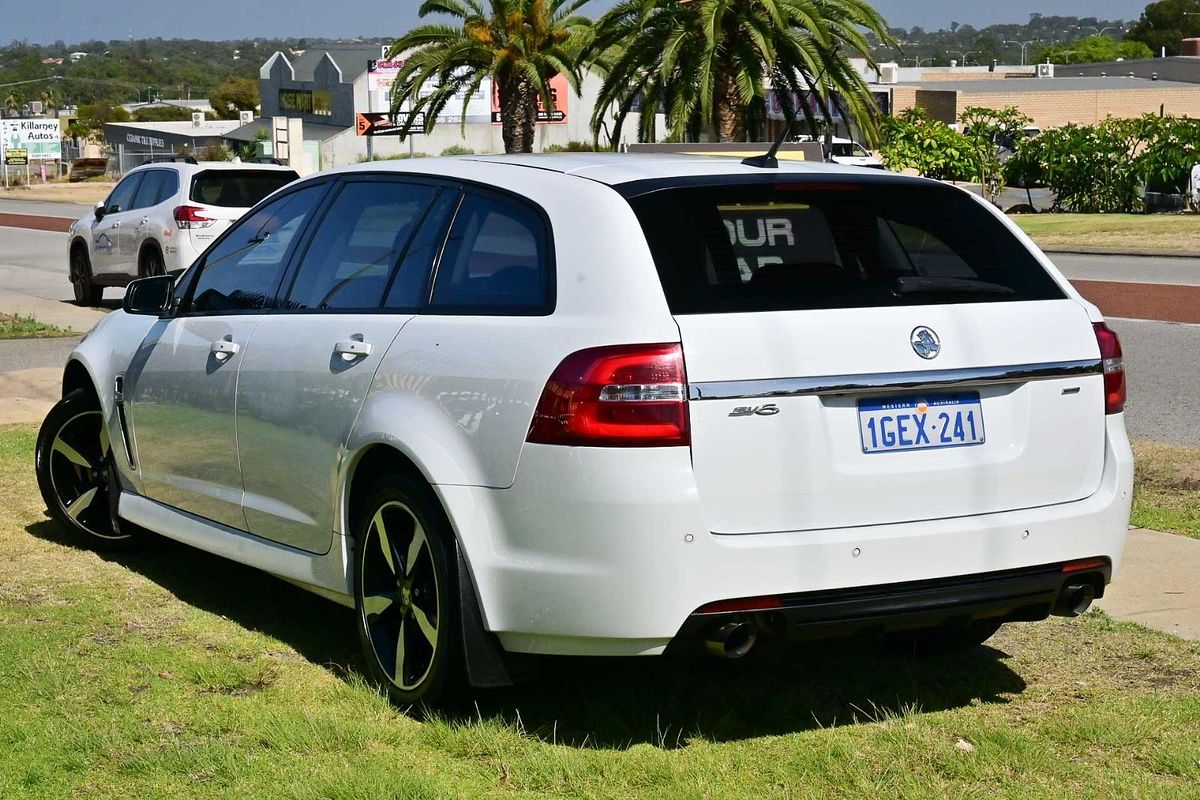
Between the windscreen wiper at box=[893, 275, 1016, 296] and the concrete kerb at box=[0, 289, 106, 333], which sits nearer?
the windscreen wiper at box=[893, 275, 1016, 296]

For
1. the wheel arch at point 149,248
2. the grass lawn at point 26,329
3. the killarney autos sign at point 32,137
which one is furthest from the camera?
the killarney autos sign at point 32,137

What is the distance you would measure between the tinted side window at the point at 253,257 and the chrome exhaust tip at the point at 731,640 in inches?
91.1

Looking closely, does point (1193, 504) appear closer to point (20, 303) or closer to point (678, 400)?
point (678, 400)

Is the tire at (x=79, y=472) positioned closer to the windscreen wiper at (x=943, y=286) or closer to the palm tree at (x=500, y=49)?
the windscreen wiper at (x=943, y=286)

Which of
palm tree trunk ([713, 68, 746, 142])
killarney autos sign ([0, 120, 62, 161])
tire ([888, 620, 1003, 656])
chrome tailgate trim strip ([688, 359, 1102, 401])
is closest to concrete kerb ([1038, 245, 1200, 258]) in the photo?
palm tree trunk ([713, 68, 746, 142])

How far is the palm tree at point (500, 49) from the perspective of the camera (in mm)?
39125

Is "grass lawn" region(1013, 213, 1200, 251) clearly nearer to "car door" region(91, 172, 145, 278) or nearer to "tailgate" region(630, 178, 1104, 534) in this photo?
"car door" region(91, 172, 145, 278)

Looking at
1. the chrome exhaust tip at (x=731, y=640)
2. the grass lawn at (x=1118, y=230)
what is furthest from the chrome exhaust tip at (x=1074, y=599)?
the grass lawn at (x=1118, y=230)

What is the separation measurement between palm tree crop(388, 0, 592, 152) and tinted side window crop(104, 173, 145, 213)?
18.8 metres

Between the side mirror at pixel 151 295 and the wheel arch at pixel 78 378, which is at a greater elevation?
the side mirror at pixel 151 295

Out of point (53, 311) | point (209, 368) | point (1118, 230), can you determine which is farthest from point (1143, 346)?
point (1118, 230)

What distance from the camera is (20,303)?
20547mm

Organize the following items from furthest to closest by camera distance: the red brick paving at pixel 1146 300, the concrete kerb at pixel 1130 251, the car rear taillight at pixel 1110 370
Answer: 1. the concrete kerb at pixel 1130 251
2. the red brick paving at pixel 1146 300
3. the car rear taillight at pixel 1110 370

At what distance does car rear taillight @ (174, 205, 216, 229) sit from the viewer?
735 inches
